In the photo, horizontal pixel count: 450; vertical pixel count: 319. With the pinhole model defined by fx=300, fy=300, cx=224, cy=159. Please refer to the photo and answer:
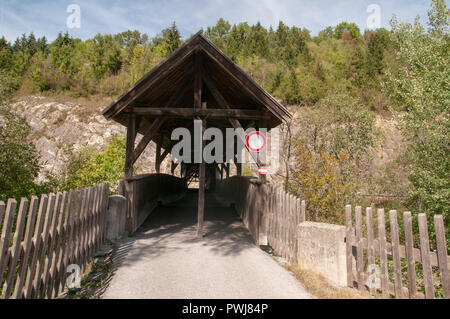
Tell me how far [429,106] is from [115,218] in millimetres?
12867

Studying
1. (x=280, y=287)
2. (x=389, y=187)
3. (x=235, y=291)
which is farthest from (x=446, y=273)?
(x=389, y=187)

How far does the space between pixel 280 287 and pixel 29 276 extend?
3.35 metres

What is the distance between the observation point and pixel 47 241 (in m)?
3.77

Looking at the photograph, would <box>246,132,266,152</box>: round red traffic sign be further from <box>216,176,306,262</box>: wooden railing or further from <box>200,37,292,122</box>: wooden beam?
<box>216,176,306,262</box>: wooden railing

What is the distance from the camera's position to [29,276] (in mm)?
3363

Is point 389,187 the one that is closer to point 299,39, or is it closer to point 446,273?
point 446,273

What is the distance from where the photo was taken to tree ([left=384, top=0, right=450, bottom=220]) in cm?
1169

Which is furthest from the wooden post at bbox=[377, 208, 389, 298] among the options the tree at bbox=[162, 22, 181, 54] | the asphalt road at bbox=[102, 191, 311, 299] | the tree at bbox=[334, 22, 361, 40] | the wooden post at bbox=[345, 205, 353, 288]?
the tree at bbox=[334, 22, 361, 40]

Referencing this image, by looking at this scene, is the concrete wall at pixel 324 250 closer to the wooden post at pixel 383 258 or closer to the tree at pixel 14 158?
the wooden post at pixel 383 258

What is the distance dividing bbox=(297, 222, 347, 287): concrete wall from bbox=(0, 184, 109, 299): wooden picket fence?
3.80 metres

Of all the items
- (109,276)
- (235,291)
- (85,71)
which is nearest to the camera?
(235,291)

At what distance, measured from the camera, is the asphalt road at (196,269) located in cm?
438

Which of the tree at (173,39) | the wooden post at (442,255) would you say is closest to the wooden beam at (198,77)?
the wooden post at (442,255)

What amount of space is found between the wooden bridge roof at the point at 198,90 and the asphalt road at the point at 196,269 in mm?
3039
